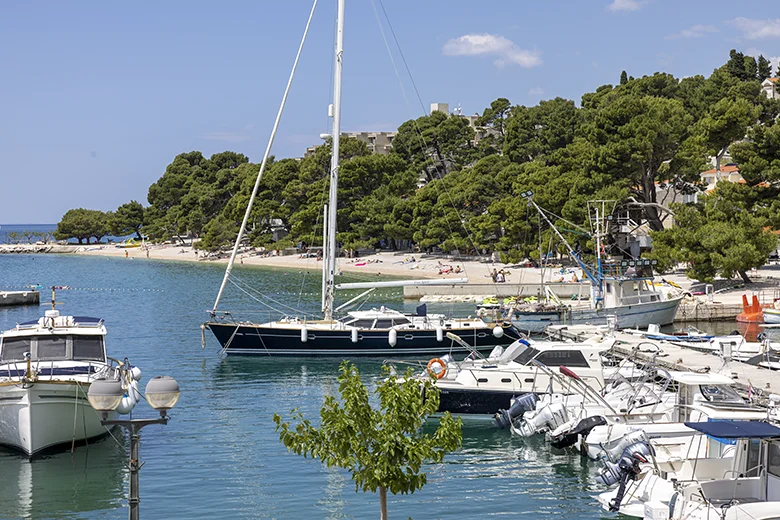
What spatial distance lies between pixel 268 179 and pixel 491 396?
104 meters

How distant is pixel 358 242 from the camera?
111 metres

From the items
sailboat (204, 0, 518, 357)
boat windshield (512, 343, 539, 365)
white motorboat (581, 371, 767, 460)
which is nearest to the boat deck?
white motorboat (581, 371, 767, 460)

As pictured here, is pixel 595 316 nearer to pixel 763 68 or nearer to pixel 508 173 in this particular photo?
pixel 508 173

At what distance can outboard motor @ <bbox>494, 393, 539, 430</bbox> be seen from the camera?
94.7ft

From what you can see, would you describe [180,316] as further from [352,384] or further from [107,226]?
[107,226]

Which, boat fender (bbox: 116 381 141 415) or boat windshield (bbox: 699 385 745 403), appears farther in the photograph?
boat fender (bbox: 116 381 141 415)

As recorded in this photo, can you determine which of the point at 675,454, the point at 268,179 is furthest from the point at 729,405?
the point at 268,179

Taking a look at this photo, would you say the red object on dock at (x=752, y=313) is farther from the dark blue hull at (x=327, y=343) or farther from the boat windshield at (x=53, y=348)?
the boat windshield at (x=53, y=348)

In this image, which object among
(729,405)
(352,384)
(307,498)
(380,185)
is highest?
(380,185)

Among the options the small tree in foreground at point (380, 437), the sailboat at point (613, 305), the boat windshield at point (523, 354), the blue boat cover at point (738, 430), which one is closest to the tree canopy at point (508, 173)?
the sailboat at point (613, 305)

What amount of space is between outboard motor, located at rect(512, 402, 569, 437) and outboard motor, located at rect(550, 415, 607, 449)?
825 mm

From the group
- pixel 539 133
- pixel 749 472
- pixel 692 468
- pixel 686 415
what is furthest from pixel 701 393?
pixel 539 133

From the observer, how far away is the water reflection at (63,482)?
2202cm

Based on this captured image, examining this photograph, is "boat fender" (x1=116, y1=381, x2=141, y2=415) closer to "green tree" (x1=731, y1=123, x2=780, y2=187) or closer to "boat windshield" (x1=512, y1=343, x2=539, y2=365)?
"boat windshield" (x1=512, y1=343, x2=539, y2=365)
